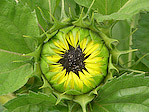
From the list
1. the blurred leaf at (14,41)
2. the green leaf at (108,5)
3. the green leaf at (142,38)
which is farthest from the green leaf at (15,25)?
the green leaf at (142,38)

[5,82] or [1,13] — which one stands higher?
[1,13]

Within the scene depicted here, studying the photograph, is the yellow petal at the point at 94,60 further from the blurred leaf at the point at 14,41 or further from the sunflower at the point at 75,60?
the blurred leaf at the point at 14,41

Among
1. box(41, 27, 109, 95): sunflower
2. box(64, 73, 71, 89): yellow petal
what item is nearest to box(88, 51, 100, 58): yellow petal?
box(41, 27, 109, 95): sunflower

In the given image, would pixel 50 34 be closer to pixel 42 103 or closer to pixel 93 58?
pixel 93 58

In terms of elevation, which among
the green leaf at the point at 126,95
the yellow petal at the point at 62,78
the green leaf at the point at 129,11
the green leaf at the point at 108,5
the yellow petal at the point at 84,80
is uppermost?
the green leaf at the point at 108,5

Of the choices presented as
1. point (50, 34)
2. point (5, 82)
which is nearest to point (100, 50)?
point (50, 34)

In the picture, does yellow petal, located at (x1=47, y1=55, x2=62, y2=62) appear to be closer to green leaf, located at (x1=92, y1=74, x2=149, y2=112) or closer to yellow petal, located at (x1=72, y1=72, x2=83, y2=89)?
yellow petal, located at (x1=72, y1=72, x2=83, y2=89)

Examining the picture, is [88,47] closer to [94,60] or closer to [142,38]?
[94,60]

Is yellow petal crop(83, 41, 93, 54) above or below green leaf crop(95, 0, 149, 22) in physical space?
below
